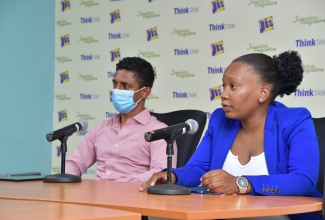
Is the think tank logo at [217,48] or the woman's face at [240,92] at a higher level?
the think tank logo at [217,48]

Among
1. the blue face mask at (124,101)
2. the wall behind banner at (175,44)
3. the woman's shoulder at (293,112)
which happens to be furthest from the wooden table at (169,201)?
the wall behind banner at (175,44)

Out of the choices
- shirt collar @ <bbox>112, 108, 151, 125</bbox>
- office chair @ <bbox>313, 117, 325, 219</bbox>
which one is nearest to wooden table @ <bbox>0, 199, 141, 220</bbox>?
office chair @ <bbox>313, 117, 325, 219</bbox>

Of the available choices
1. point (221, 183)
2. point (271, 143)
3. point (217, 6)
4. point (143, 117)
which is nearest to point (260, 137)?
point (271, 143)

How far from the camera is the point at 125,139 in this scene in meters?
3.53

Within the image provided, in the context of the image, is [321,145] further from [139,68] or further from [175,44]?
[175,44]

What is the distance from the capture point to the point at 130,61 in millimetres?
3689

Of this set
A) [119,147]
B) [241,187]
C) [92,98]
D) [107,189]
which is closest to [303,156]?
[241,187]

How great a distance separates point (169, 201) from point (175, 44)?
314 cm

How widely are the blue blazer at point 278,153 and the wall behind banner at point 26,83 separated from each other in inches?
109

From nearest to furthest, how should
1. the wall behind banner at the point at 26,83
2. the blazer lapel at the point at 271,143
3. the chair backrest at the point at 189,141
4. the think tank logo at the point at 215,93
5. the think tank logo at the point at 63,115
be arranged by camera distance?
the blazer lapel at the point at 271,143 < the chair backrest at the point at 189,141 < the think tank logo at the point at 215,93 < the wall behind banner at the point at 26,83 < the think tank logo at the point at 63,115

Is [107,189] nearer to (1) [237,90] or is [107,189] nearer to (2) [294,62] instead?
(1) [237,90]

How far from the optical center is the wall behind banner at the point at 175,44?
434 centimetres

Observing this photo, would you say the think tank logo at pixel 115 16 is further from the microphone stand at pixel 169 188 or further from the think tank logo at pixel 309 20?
the microphone stand at pixel 169 188

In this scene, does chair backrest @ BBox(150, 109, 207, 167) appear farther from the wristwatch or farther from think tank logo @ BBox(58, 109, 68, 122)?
think tank logo @ BBox(58, 109, 68, 122)
